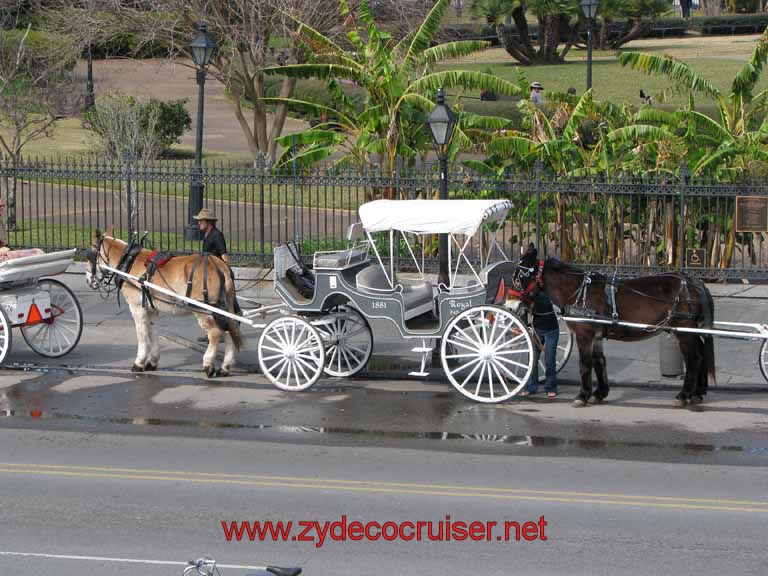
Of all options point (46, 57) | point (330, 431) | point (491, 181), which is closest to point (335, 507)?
point (330, 431)

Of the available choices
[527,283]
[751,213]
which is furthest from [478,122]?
[527,283]

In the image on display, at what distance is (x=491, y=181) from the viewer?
61.0ft

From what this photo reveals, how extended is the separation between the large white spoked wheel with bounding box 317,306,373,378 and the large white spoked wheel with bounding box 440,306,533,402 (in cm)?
140

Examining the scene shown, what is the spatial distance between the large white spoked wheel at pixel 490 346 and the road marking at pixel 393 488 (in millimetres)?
3210

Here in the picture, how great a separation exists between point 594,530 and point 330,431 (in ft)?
13.0

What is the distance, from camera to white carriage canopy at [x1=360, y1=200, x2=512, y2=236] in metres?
13.0

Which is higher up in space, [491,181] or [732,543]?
[491,181]

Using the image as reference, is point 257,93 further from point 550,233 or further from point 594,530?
point 594,530

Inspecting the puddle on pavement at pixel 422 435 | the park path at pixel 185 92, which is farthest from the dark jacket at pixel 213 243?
the park path at pixel 185 92

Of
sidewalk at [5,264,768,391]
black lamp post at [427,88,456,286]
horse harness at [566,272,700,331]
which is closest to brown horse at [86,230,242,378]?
sidewalk at [5,264,768,391]

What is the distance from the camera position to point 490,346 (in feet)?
42.2

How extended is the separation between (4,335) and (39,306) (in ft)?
1.98

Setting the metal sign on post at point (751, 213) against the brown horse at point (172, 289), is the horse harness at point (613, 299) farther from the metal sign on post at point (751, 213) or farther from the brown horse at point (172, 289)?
the metal sign on post at point (751, 213)

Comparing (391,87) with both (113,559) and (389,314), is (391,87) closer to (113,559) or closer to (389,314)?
(389,314)
